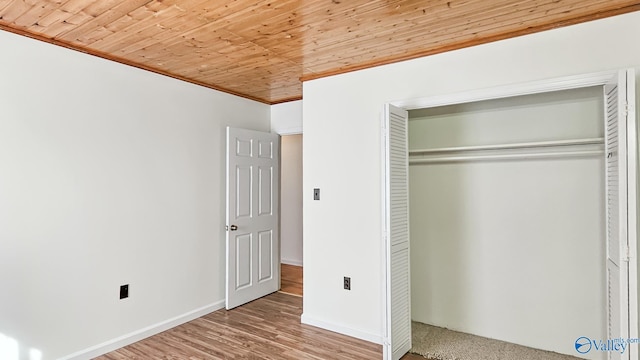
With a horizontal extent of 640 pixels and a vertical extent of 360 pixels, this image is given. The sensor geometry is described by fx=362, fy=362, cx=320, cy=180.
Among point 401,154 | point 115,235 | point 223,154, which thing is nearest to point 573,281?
point 401,154

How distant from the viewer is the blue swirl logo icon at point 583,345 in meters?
2.73

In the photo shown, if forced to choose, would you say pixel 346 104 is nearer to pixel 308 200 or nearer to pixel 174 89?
pixel 308 200

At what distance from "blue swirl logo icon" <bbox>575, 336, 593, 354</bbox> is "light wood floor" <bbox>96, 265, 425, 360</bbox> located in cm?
118

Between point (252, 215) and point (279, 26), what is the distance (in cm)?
234

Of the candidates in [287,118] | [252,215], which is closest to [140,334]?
[252,215]

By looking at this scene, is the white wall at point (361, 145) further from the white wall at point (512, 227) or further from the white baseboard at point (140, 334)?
the white baseboard at point (140, 334)

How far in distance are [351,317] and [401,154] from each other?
155 centimetres

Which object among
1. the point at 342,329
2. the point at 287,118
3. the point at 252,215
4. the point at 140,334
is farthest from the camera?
the point at 287,118

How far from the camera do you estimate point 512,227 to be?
305 centimetres

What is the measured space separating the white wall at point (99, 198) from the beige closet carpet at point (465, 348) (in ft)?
7.14

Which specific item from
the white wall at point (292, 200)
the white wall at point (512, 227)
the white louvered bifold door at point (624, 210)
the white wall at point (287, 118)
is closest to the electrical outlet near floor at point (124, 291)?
the white wall at point (287, 118)

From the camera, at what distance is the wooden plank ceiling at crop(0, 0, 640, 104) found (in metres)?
2.16

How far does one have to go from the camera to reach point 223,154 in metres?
4.02

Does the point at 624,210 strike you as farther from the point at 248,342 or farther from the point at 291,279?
the point at 291,279
